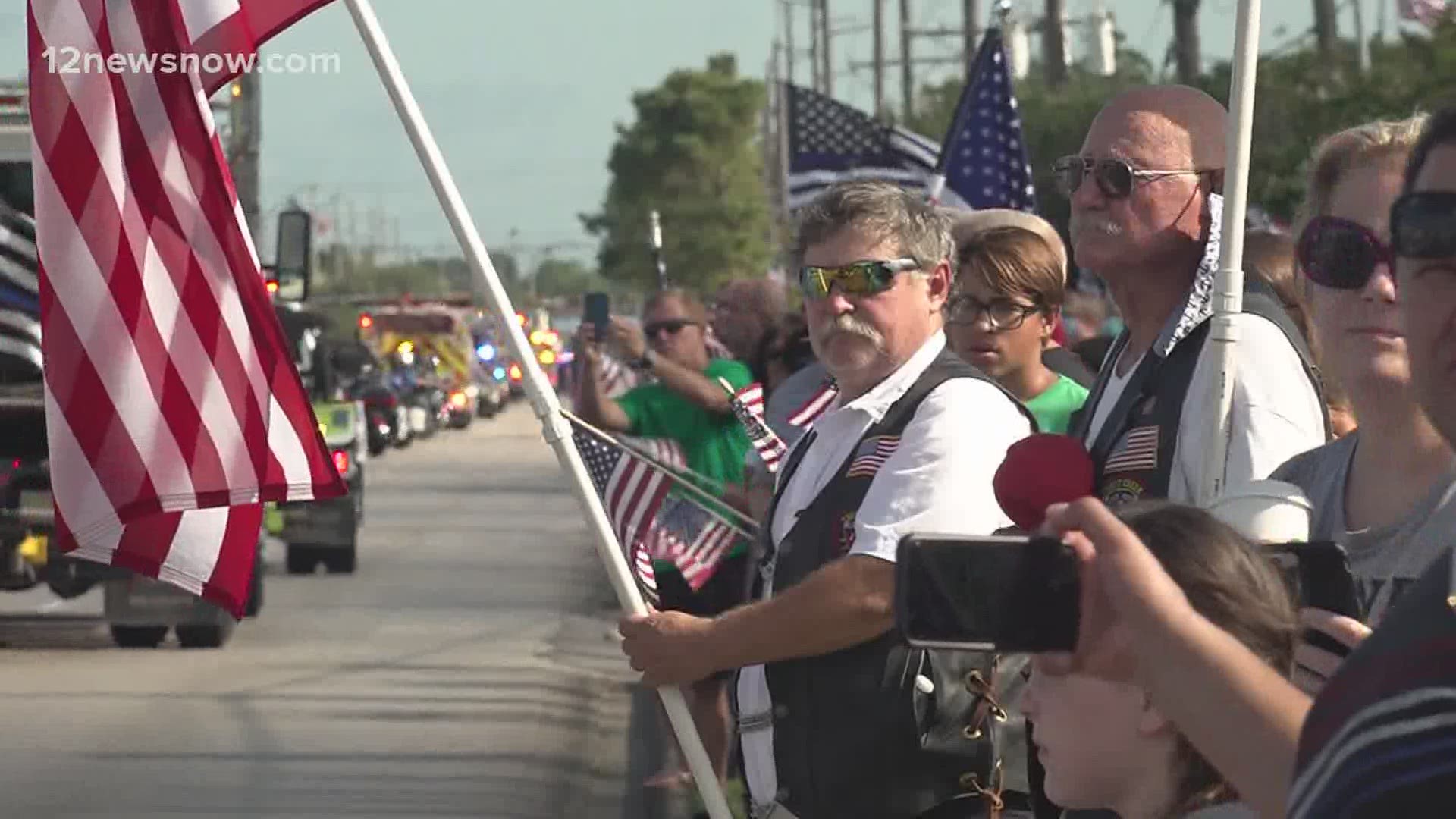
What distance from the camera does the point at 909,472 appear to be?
447cm

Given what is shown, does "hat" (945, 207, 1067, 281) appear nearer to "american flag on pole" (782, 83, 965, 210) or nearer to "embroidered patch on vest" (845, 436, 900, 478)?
"embroidered patch on vest" (845, 436, 900, 478)

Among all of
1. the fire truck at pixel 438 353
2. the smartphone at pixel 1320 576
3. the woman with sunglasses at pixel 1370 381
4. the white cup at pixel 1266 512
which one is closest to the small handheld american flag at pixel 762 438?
the woman with sunglasses at pixel 1370 381

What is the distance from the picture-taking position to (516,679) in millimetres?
14789

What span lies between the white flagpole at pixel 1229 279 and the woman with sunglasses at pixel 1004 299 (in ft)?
6.82

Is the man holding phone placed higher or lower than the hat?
lower

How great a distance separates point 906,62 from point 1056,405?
4789 cm

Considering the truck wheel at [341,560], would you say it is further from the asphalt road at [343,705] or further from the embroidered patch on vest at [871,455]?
the embroidered patch on vest at [871,455]

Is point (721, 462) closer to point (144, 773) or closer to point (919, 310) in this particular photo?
point (144, 773)

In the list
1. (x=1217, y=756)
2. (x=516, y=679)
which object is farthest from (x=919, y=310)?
(x=516, y=679)

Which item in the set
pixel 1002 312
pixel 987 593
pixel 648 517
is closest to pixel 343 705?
pixel 648 517

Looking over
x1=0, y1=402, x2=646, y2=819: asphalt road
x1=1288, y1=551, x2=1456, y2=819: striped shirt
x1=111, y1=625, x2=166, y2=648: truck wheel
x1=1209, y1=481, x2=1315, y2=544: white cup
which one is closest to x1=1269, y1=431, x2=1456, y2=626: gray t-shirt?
x1=1209, y1=481, x2=1315, y2=544: white cup

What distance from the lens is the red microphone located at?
7.82ft

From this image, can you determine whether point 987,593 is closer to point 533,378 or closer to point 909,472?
point 909,472

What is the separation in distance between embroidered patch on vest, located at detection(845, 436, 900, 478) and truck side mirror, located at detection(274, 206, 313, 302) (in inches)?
479
